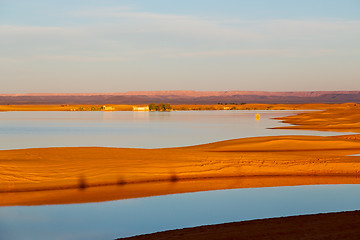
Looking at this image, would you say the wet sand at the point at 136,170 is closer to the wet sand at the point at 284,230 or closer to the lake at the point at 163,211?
the lake at the point at 163,211

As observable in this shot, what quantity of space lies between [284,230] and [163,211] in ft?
15.2

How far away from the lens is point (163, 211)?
13.5 metres

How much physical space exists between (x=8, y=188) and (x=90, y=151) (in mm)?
8738

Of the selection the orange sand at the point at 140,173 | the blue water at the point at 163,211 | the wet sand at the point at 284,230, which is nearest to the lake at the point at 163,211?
the blue water at the point at 163,211

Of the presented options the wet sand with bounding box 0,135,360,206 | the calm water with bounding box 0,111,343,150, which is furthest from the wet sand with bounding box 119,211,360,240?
the calm water with bounding box 0,111,343,150

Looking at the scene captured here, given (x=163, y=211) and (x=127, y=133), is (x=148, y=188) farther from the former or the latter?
(x=127, y=133)

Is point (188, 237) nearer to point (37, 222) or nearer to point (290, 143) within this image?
point (37, 222)

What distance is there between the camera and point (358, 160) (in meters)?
21.8

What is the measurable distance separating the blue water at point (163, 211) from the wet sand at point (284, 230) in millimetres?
1588

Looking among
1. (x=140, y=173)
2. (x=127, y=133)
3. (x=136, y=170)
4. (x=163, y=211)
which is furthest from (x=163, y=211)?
(x=127, y=133)

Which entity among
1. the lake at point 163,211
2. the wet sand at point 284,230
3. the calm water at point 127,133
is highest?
the wet sand at point 284,230

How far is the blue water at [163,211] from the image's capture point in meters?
11.5

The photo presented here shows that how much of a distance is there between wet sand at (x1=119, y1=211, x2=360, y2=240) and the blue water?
1588 millimetres

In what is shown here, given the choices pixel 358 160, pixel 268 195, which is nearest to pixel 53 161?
pixel 268 195
